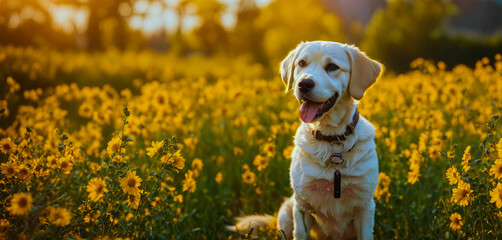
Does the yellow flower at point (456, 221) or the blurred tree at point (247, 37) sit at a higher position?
the blurred tree at point (247, 37)

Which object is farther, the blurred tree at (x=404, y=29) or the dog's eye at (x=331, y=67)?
the blurred tree at (x=404, y=29)

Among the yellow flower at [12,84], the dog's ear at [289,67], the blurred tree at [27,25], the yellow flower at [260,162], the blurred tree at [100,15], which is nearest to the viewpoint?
the dog's ear at [289,67]

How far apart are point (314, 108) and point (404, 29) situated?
58.8 feet

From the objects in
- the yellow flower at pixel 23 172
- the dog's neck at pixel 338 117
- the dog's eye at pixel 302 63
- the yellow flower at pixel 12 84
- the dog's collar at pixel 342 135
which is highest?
the yellow flower at pixel 12 84

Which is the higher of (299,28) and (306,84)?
(299,28)

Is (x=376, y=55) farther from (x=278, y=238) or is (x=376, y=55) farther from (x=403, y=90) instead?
(x=278, y=238)

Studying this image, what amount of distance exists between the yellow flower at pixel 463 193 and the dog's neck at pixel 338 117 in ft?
2.70

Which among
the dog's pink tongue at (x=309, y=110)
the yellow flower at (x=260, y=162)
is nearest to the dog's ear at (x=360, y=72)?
the dog's pink tongue at (x=309, y=110)

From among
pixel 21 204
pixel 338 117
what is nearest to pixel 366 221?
pixel 338 117

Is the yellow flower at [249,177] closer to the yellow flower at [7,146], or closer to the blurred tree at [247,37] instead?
the yellow flower at [7,146]

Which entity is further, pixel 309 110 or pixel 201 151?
pixel 201 151

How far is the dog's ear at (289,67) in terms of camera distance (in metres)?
3.21

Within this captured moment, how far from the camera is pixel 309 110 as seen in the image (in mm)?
2846

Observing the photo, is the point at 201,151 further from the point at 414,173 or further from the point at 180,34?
the point at 180,34
